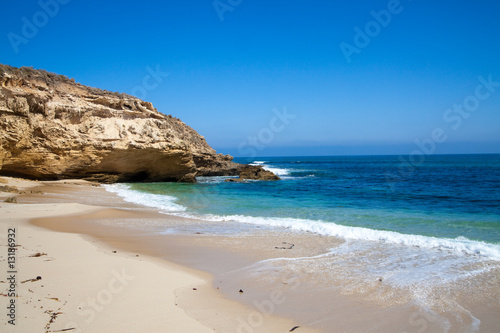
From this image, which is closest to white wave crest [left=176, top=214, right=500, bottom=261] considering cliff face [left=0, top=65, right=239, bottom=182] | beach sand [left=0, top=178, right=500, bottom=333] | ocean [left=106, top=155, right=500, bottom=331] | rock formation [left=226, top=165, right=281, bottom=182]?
ocean [left=106, top=155, right=500, bottom=331]

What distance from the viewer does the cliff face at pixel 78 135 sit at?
19328 millimetres

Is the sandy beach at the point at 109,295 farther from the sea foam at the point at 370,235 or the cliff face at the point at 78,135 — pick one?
Answer: the cliff face at the point at 78,135

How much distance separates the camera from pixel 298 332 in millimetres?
3496

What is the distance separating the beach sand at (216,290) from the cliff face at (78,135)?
14761 millimetres

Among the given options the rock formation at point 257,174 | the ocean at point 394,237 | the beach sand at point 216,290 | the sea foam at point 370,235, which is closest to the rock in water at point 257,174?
the rock formation at point 257,174

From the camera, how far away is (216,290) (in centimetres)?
464

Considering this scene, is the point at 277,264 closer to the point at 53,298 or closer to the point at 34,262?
the point at 53,298

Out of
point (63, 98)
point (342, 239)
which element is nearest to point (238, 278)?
point (342, 239)

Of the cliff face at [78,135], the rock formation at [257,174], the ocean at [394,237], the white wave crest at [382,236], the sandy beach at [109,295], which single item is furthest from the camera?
the rock formation at [257,174]

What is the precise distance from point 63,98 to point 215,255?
21.9m

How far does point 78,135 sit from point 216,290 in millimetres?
21077

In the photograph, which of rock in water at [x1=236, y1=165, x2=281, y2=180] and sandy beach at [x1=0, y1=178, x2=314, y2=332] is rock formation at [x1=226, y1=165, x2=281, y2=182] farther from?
sandy beach at [x1=0, y1=178, x2=314, y2=332]

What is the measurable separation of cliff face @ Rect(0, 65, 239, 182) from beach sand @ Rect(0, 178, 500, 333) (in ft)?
48.4

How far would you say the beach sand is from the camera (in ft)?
11.6
